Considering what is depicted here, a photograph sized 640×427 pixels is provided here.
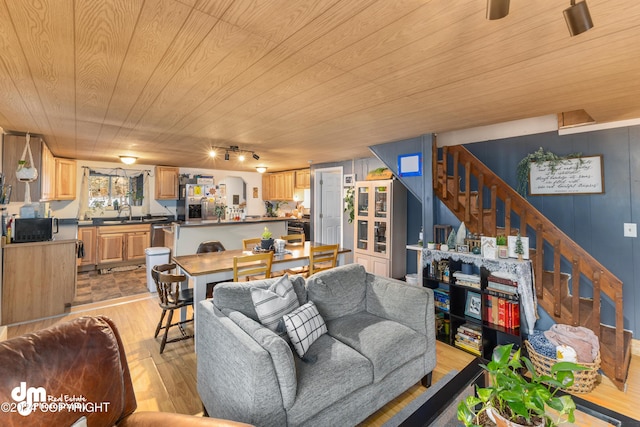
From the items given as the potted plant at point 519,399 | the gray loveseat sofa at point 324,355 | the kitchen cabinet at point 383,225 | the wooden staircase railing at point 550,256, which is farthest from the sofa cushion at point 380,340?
the kitchen cabinet at point 383,225

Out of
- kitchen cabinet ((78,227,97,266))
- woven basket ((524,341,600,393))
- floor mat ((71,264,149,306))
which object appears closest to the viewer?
woven basket ((524,341,600,393))

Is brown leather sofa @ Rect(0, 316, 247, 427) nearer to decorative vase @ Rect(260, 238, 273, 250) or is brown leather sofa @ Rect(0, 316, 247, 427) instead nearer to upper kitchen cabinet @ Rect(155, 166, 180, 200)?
decorative vase @ Rect(260, 238, 273, 250)

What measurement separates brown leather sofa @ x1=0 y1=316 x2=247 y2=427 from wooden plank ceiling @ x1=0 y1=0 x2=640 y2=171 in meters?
1.37

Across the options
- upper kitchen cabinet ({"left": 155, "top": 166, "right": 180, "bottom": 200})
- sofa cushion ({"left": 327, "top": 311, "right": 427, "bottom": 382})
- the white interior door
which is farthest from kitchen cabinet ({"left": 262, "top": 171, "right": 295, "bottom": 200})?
sofa cushion ({"left": 327, "top": 311, "right": 427, "bottom": 382})

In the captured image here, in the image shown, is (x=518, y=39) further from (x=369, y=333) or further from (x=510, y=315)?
(x=510, y=315)

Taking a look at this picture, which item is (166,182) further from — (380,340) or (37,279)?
(380,340)

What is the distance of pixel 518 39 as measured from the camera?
1.46 meters

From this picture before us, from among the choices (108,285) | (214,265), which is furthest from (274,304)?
(108,285)

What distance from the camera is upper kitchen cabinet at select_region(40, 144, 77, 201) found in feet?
14.6

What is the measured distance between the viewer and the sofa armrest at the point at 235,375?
1467 mm

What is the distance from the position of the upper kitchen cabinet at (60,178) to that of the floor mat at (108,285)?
151 cm

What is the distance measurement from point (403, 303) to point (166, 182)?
20.5 feet

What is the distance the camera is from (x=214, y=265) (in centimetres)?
298

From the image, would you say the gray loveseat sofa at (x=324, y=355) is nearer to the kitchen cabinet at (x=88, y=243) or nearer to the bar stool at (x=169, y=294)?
the bar stool at (x=169, y=294)
